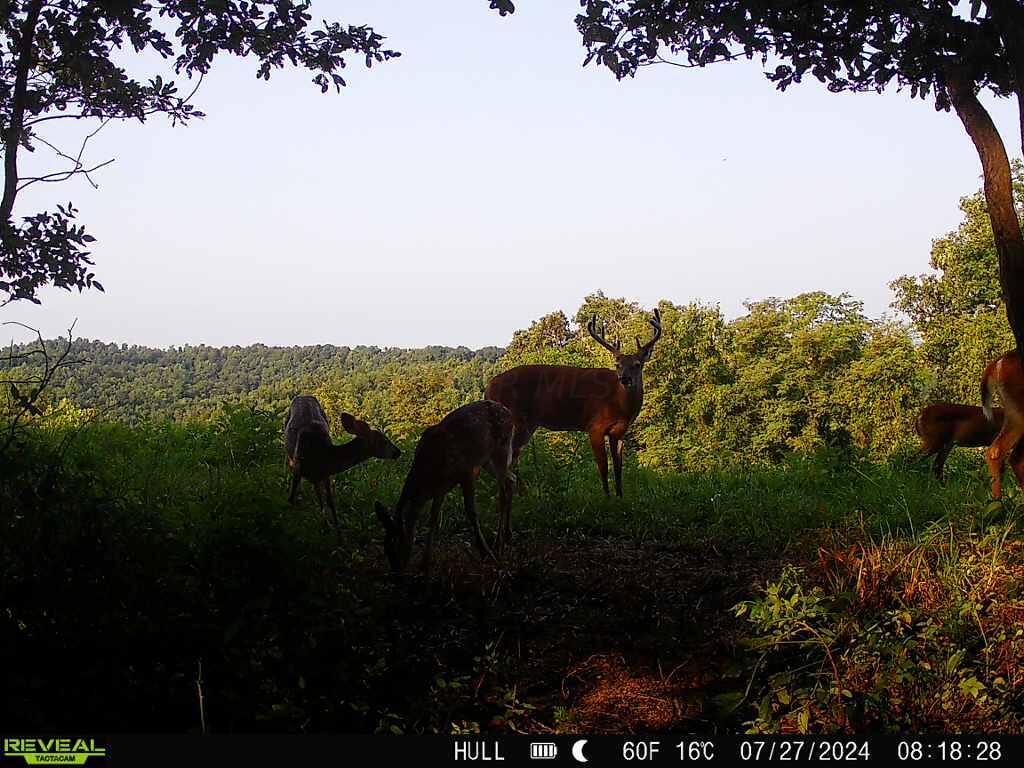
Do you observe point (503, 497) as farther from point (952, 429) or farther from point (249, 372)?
point (249, 372)

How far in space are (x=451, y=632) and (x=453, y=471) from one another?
1.99m

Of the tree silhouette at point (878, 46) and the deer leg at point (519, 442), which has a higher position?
the tree silhouette at point (878, 46)

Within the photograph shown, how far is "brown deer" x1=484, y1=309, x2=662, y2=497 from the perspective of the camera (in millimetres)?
11758

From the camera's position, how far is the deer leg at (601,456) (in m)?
10.6

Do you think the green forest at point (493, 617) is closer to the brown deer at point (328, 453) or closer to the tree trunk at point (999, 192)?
the brown deer at point (328, 453)

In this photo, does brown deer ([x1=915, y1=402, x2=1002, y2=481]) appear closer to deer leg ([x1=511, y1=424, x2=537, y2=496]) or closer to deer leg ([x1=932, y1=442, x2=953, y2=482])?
deer leg ([x1=932, y1=442, x2=953, y2=482])

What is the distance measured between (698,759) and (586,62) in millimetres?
4557

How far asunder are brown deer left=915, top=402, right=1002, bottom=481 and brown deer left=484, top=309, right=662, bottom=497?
333 centimetres

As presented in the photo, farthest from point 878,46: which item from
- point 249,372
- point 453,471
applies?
point 249,372

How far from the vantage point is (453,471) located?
7234 mm

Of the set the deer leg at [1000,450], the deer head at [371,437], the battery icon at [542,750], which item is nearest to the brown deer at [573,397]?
the deer head at [371,437]

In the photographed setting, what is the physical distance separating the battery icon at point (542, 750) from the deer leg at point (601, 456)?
605 centimetres

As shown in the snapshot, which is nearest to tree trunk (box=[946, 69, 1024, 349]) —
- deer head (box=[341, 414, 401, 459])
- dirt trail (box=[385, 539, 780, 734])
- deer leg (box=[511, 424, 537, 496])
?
dirt trail (box=[385, 539, 780, 734])

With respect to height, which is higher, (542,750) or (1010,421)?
(1010,421)
